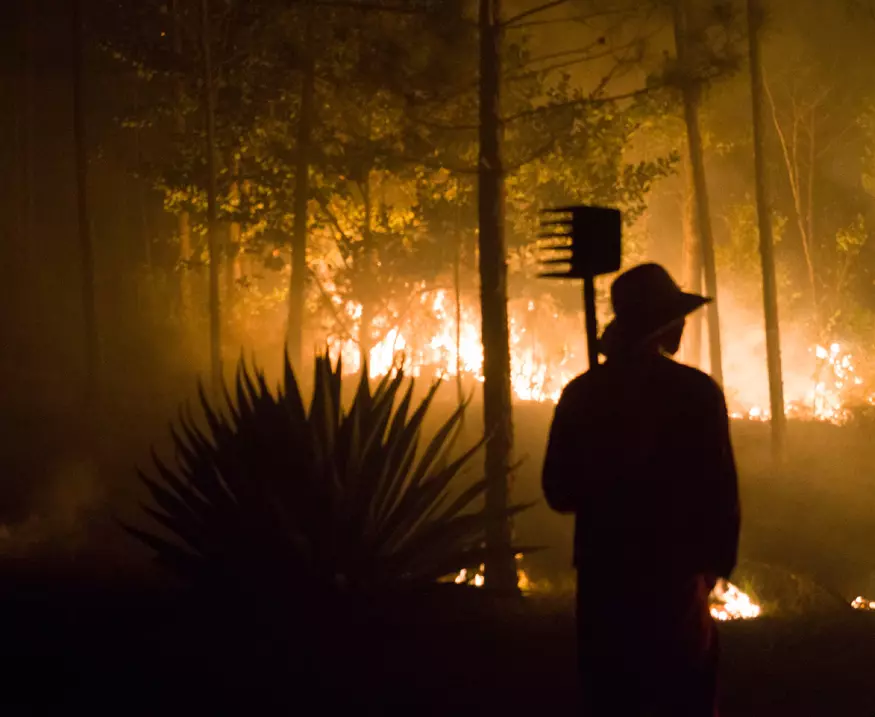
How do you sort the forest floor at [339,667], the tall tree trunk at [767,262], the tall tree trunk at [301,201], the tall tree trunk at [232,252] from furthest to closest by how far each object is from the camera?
the tall tree trunk at [232,252], the tall tree trunk at [767,262], the tall tree trunk at [301,201], the forest floor at [339,667]

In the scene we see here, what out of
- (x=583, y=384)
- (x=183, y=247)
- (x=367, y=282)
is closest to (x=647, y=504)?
(x=583, y=384)

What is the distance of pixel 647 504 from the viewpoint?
10.1 ft

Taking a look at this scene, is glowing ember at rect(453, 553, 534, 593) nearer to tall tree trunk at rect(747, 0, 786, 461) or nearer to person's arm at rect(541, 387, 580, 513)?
person's arm at rect(541, 387, 580, 513)

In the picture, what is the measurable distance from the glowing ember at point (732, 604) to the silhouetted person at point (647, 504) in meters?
7.19

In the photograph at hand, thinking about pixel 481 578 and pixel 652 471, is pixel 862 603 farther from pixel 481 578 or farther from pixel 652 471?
pixel 652 471

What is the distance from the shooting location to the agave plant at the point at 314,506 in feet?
19.5

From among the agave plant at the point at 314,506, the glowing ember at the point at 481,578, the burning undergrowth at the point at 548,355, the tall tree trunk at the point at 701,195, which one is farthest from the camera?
the burning undergrowth at the point at 548,355

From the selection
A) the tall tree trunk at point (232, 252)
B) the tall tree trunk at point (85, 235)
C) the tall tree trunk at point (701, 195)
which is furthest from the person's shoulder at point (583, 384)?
the tall tree trunk at point (85, 235)

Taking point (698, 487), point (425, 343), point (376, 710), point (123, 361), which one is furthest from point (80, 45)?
point (698, 487)

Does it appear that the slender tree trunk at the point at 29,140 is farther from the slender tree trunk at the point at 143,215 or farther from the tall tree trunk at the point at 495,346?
the tall tree trunk at the point at 495,346

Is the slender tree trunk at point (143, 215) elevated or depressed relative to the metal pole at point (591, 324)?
elevated

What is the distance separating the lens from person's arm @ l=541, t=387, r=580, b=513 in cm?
323

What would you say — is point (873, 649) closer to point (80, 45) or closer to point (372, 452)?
point (372, 452)

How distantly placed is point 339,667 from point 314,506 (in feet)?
3.68
